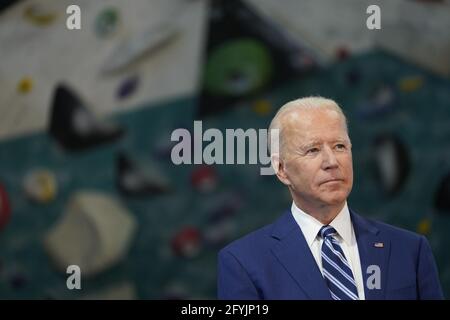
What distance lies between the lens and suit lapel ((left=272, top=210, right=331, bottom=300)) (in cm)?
173

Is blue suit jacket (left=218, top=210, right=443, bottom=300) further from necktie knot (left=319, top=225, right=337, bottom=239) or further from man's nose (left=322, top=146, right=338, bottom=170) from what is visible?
man's nose (left=322, top=146, right=338, bottom=170)

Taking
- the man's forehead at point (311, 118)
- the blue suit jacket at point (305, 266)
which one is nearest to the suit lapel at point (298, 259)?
the blue suit jacket at point (305, 266)

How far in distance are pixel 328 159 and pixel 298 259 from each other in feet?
0.79

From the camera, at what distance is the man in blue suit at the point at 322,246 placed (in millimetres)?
1750

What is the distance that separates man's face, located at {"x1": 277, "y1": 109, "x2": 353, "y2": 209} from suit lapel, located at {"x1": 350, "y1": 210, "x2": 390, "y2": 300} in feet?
0.27

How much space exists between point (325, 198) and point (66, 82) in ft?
7.34

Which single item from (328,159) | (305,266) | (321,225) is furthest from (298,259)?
(328,159)

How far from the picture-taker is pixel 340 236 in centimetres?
184

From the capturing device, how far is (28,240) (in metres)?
3.76

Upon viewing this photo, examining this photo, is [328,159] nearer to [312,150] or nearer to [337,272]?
[312,150]

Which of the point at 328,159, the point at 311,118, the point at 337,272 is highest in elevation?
the point at 311,118

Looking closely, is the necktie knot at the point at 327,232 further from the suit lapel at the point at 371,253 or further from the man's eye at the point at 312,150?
the man's eye at the point at 312,150
